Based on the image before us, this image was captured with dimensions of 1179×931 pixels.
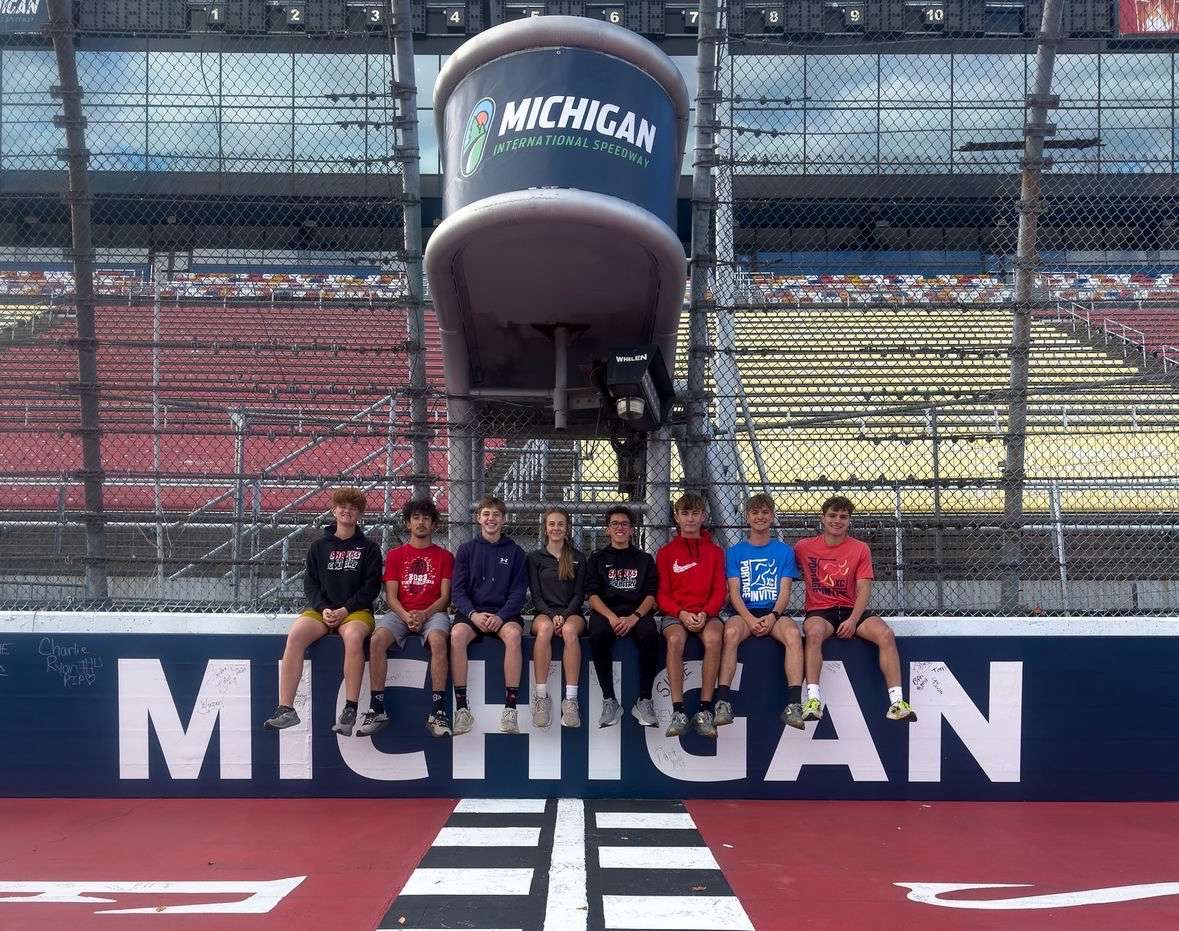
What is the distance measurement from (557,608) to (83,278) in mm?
3275

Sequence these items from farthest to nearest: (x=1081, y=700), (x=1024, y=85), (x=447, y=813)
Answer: (x=1024, y=85) → (x=1081, y=700) → (x=447, y=813)

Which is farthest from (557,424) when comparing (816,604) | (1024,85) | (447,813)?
(1024,85)

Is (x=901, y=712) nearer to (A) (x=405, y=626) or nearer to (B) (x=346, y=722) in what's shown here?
(A) (x=405, y=626)

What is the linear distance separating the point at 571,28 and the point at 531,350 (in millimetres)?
1725

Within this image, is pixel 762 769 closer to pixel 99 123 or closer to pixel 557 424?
pixel 557 424

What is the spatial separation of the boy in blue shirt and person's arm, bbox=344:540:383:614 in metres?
1.93

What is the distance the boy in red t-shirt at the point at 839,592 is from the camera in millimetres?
5516

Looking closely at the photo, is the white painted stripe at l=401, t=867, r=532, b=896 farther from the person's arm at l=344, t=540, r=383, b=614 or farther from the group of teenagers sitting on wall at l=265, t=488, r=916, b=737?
the person's arm at l=344, t=540, r=383, b=614

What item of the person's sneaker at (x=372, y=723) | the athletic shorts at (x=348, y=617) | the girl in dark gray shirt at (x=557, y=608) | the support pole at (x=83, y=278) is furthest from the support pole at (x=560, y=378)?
the support pole at (x=83, y=278)

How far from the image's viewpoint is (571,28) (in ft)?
16.9

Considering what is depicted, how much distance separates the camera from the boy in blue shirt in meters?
5.50

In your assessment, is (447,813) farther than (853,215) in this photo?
No

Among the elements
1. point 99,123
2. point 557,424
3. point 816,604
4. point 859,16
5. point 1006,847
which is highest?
point 859,16
